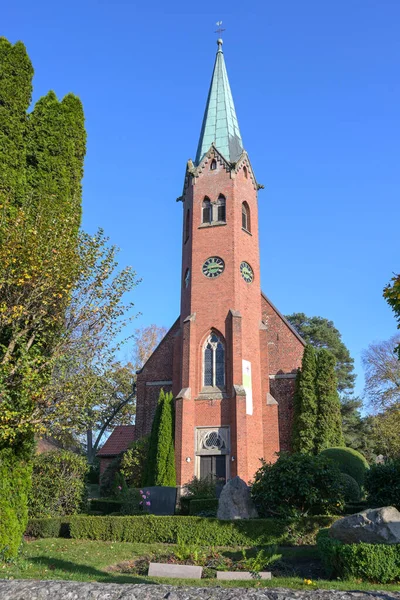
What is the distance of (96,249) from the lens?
1500 cm

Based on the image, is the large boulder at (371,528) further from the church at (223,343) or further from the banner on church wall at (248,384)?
the banner on church wall at (248,384)

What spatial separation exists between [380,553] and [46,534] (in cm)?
1024

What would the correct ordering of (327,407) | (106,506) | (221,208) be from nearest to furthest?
(106,506) < (327,407) < (221,208)

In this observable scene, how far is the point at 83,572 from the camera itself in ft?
32.7

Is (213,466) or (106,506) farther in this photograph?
(213,466)

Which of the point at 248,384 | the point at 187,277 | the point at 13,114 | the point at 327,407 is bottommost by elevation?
the point at 327,407

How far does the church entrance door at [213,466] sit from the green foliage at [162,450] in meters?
1.43

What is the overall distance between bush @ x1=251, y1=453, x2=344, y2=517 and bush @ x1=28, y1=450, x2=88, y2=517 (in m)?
6.44

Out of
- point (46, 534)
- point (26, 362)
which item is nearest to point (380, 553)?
point (26, 362)

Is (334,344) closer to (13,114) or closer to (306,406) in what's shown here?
(306,406)

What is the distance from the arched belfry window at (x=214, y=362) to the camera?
26891 mm

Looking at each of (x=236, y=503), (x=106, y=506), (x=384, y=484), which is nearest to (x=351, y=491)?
(x=384, y=484)

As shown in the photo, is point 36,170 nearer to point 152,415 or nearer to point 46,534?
point 46,534

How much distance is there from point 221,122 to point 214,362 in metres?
16.2
